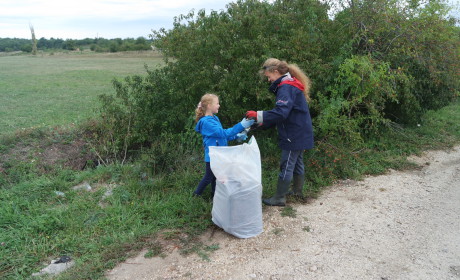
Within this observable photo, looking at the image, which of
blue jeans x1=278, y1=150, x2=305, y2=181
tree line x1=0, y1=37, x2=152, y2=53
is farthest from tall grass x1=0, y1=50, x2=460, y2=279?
tree line x1=0, y1=37, x2=152, y2=53

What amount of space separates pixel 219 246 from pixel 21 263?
5.97ft

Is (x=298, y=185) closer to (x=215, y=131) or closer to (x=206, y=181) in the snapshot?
(x=206, y=181)

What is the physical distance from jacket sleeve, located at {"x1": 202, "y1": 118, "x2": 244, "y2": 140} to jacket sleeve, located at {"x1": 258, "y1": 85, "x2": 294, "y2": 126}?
11.8 inches

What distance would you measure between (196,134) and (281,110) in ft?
8.05

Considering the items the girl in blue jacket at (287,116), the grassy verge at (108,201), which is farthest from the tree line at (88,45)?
the girl in blue jacket at (287,116)

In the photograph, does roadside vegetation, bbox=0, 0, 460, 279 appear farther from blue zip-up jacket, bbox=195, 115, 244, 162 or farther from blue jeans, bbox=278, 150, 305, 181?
blue zip-up jacket, bbox=195, 115, 244, 162

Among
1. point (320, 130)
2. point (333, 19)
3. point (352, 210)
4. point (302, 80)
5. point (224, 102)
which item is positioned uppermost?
point (333, 19)

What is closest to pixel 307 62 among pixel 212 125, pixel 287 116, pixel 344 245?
pixel 287 116

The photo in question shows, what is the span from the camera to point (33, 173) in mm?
5605

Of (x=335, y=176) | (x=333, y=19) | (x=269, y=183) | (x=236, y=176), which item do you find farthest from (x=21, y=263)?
(x=333, y=19)

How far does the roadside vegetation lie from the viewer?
405 cm

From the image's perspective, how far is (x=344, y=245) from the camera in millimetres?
3602

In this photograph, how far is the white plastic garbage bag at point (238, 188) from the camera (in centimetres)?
366

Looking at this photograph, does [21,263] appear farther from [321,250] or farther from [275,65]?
[275,65]
